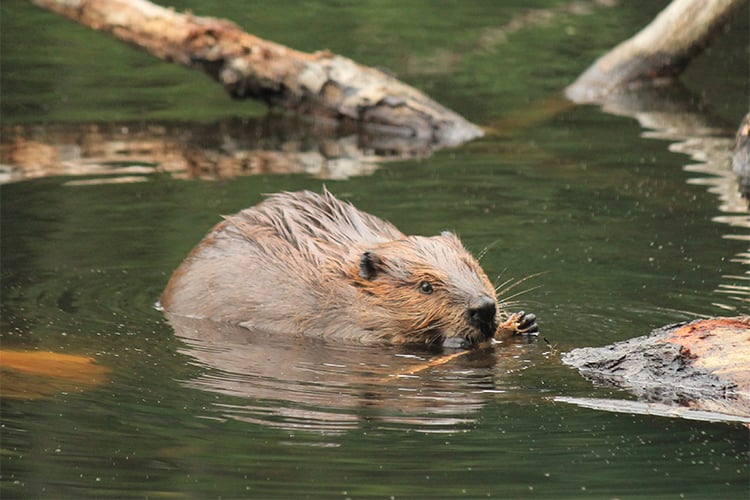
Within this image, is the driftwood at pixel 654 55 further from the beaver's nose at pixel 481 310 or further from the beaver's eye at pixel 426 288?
the beaver's nose at pixel 481 310

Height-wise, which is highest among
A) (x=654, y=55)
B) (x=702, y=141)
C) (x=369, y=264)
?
(x=654, y=55)

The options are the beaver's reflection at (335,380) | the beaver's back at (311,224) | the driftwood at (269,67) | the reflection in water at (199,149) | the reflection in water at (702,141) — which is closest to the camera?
the beaver's reflection at (335,380)

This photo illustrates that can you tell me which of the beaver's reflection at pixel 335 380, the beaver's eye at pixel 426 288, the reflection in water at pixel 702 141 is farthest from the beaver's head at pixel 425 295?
the reflection in water at pixel 702 141

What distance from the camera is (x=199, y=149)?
1202 centimetres

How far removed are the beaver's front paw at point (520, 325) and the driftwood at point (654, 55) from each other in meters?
6.91

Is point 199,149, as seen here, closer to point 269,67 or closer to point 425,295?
point 269,67

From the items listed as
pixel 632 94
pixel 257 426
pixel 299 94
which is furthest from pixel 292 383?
pixel 632 94

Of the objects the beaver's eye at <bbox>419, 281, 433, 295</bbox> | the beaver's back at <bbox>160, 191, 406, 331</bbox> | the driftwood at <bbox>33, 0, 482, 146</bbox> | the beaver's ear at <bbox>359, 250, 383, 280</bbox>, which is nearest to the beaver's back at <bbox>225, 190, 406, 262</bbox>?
the beaver's back at <bbox>160, 191, 406, 331</bbox>

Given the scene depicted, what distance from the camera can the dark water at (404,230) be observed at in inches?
204

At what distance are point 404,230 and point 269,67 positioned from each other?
12.6 ft

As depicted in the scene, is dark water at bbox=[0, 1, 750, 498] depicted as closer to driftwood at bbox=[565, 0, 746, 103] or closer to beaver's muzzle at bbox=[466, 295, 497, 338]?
beaver's muzzle at bbox=[466, 295, 497, 338]

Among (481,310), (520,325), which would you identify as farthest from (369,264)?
(520,325)

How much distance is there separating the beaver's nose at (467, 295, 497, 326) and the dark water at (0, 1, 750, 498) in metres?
0.17

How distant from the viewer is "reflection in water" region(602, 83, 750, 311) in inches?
323
